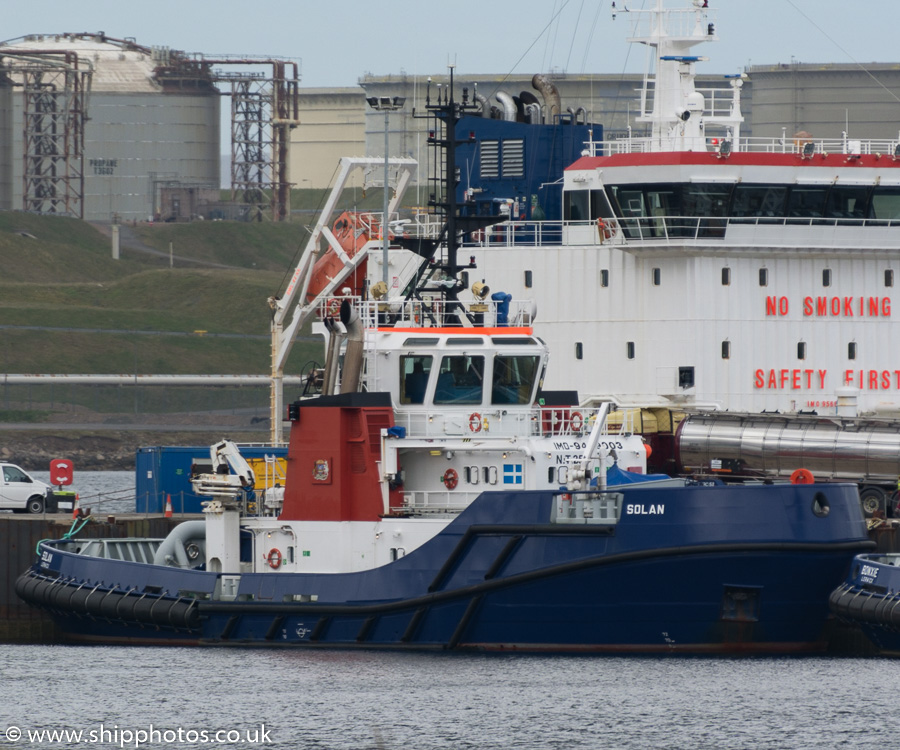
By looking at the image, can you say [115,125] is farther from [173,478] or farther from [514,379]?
[514,379]

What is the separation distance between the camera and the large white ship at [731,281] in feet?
139

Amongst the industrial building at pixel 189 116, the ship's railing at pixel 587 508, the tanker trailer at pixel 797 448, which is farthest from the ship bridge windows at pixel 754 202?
the industrial building at pixel 189 116

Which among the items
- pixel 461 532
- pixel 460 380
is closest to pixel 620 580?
pixel 461 532

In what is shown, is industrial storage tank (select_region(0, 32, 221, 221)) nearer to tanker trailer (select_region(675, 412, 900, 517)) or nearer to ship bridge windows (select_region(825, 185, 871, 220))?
ship bridge windows (select_region(825, 185, 871, 220))

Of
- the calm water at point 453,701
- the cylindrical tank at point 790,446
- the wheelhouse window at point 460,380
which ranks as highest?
the wheelhouse window at point 460,380

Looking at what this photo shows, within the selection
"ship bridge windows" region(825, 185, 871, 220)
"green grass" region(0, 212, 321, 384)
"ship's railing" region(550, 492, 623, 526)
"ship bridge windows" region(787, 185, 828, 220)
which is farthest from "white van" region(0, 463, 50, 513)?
"green grass" region(0, 212, 321, 384)

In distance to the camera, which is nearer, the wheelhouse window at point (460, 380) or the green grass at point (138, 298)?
the wheelhouse window at point (460, 380)

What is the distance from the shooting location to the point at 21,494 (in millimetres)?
42719

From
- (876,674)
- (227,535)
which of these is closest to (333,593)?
(227,535)

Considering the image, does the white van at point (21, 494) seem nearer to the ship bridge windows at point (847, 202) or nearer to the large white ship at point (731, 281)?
the large white ship at point (731, 281)

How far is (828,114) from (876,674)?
97.1m

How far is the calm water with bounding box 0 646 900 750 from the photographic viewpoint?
2570 cm

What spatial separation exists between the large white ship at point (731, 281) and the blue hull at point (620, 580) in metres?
13.1

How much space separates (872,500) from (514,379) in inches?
330
